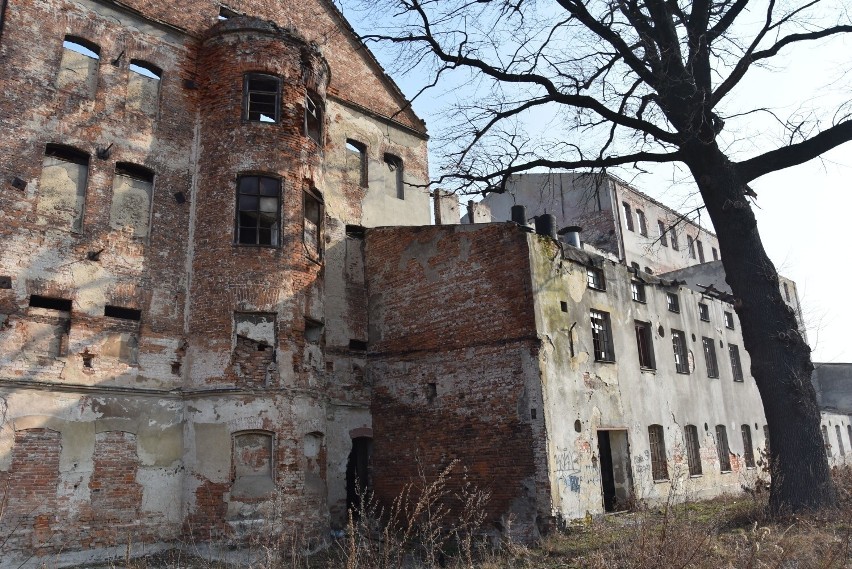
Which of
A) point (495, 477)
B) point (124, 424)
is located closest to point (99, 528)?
point (124, 424)

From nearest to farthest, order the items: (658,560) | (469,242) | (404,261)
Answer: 1. (658,560)
2. (469,242)
3. (404,261)

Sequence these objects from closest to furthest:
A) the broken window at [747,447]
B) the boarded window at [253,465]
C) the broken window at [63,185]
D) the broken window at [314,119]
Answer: the boarded window at [253,465] → the broken window at [63,185] → the broken window at [314,119] → the broken window at [747,447]

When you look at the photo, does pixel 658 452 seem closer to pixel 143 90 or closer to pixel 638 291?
pixel 638 291

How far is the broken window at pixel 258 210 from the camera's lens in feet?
46.6

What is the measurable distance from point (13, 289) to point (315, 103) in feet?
27.0

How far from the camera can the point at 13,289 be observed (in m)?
11.8

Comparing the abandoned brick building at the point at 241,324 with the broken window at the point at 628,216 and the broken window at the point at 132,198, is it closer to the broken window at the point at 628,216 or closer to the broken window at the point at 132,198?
the broken window at the point at 132,198

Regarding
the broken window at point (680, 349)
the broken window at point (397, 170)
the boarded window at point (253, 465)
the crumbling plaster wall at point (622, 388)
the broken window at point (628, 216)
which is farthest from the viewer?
the broken window at point (628, 216)

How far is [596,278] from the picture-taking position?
16375 mm

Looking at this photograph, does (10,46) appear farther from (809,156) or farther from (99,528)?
(809,156)

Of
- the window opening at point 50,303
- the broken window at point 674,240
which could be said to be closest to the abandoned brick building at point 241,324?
the window opening at point 50,303

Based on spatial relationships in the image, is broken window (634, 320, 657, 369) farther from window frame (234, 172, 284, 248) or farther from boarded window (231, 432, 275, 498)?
boarded window (231, 432, 275, 498)

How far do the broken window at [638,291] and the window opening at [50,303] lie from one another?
13.9 meters

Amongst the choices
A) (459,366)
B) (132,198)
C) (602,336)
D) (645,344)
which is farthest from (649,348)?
(132,198)
